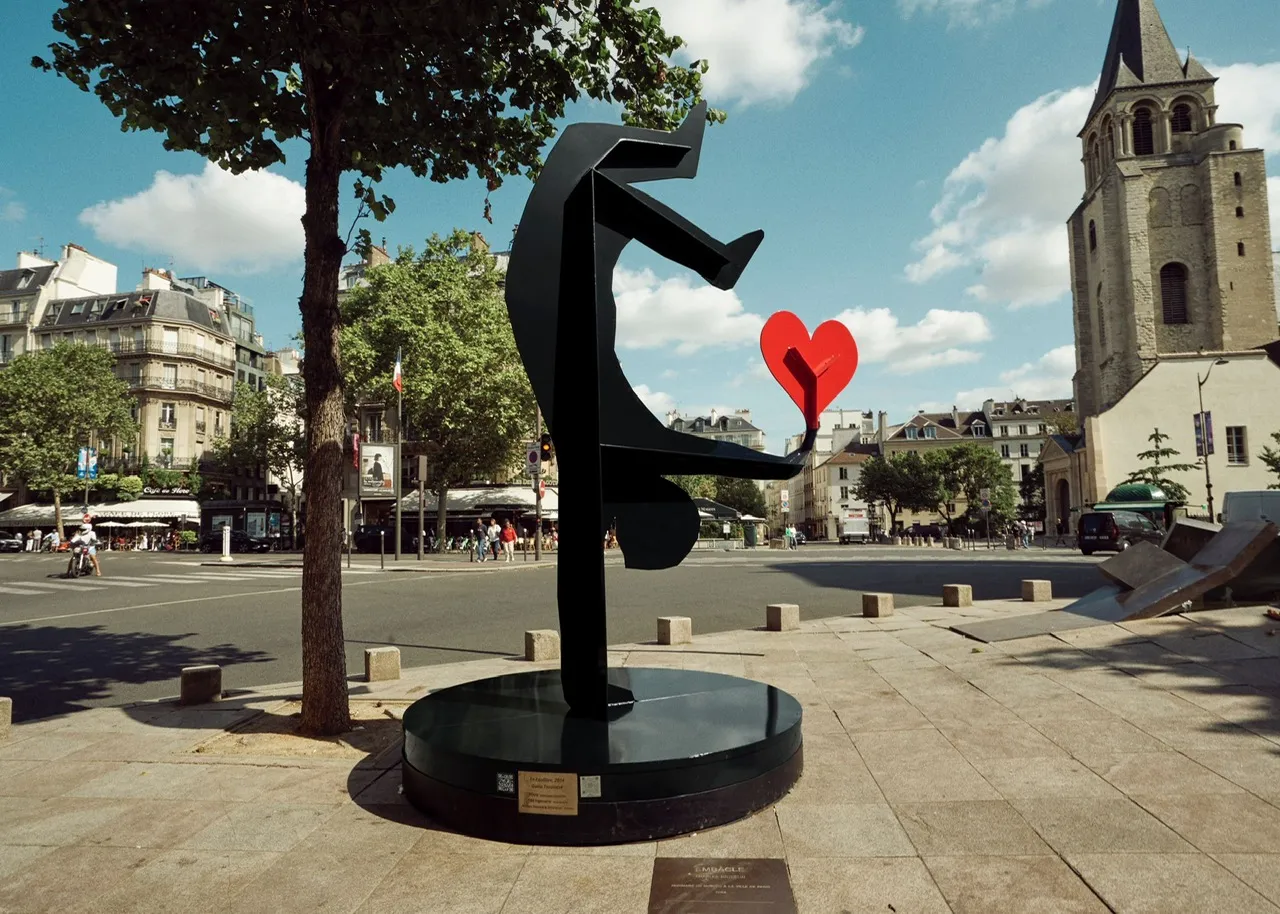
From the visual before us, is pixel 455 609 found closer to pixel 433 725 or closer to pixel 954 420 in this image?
pixel 433 725

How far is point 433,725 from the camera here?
452cm

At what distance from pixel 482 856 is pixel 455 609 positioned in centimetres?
1157

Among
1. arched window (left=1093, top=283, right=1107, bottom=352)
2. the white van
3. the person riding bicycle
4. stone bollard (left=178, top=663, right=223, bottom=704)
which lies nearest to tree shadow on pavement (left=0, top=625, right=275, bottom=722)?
stone bollard (left=178, top=663, right=223, bottom=704)

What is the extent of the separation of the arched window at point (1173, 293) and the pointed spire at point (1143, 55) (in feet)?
46.6

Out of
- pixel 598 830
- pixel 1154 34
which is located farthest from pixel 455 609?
pixel 1154 34

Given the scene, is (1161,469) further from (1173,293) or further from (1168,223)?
(1168,223)

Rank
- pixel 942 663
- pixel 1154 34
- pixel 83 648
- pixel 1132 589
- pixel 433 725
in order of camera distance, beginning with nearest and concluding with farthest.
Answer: pixel 433 725, pixel 942 663, pixel 1132 589, pixel 83 648, pixel 1154 34

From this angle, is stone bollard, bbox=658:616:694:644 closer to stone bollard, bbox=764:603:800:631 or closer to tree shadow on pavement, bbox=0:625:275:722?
stone bollard, bbox=764:603:800:631

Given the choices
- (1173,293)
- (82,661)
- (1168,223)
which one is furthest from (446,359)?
(1168,223)

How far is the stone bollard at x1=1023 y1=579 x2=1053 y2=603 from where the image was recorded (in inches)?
505

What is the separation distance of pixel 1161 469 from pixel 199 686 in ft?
157

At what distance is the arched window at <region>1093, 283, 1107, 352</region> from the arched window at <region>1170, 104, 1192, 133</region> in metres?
12.6

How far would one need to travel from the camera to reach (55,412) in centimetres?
4881

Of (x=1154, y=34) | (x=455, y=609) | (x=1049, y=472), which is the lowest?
(x=455, y=609)
